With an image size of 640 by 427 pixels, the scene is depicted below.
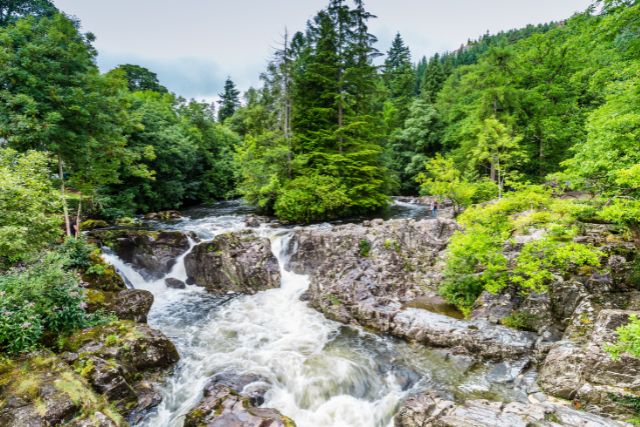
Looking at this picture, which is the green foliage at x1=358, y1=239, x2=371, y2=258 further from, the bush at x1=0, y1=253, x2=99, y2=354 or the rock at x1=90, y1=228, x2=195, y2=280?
the bush at x1=0, y1=253, x2=99, y2=354

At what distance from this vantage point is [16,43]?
11.6m

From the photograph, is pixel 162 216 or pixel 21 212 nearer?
pixel 21 212

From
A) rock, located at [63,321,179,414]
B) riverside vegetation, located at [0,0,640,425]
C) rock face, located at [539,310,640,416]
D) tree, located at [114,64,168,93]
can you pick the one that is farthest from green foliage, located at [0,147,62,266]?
tree, located at [114,64,168,93]

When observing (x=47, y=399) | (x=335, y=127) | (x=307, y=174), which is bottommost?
(x=47, y=399)

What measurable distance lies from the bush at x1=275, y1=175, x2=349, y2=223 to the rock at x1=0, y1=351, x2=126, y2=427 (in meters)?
14.8

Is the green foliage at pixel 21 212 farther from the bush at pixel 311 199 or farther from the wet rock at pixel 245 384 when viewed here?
the bush at pixel 311 199

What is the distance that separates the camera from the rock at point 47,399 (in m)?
5.67

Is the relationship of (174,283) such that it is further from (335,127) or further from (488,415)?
(335,127)

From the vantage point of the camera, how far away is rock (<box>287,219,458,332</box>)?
11.6 metres

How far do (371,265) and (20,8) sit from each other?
36.6 metres

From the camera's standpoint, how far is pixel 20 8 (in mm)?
26422

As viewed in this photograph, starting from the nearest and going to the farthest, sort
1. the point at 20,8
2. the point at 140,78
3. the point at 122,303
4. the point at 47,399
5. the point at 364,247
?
the point at 47,399 → the point at 122,303 → the point at 364,247 → the point at 20,8 → the point at 140,78

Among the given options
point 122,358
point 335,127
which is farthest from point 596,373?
point 335,127

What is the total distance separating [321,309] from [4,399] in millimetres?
8691
